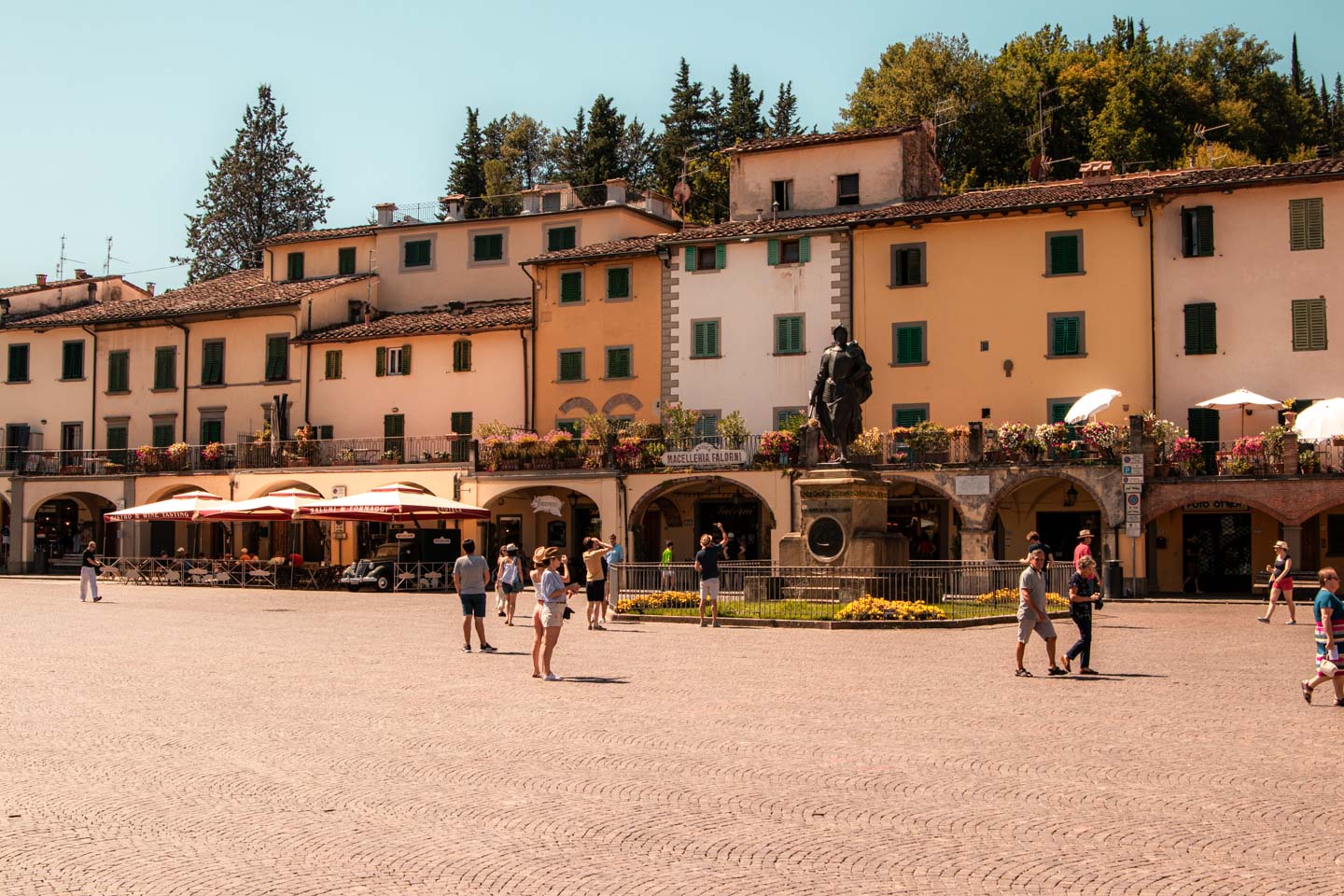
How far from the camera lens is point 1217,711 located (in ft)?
47.4

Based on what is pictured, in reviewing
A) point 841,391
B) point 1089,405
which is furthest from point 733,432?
point 841,391

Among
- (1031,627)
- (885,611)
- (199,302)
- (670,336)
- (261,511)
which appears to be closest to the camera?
(1031,627)

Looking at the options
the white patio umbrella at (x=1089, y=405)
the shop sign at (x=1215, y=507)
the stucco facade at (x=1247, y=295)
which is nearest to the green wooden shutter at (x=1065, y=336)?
the stucco facade at (x=1247, y=295)

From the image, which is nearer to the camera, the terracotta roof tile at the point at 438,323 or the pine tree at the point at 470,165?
the terracotta roof tile at the point at 438,323

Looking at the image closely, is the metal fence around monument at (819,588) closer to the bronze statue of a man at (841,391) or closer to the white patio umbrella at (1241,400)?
the bronze statue of a man at (841,391)

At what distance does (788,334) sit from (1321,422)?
1544cm

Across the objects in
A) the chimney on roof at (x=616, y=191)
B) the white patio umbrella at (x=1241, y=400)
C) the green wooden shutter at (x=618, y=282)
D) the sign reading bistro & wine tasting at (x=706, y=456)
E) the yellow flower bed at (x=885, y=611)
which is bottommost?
the yellow flower bed at (x=885, y=611)

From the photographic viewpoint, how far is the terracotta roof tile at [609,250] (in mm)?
47281

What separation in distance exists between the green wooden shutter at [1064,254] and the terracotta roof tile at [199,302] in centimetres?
2577

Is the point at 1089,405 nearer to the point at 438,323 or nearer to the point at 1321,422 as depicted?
the point at 1321,422

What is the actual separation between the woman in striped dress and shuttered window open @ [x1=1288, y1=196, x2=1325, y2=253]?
2658cm

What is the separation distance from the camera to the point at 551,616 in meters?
17.6

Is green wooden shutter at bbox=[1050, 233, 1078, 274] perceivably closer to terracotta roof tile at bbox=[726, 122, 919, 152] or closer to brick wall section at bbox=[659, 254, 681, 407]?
terracotta roof tile at bbox=[726, 122, 919, 152]

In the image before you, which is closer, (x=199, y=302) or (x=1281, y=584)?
(x=1281, y=584)
